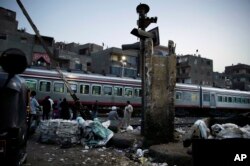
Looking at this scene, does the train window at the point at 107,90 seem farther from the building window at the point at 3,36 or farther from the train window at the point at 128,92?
the building window at the point at 3,36

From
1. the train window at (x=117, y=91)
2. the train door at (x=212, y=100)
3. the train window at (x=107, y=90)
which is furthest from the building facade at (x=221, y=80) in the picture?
the train window at (x=107, y=90)

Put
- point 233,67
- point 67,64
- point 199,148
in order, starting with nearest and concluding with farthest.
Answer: point 199,148 < point 67,64 < point 233,67

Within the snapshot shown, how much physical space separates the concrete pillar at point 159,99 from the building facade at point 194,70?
155ft

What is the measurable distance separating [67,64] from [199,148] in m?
41.5

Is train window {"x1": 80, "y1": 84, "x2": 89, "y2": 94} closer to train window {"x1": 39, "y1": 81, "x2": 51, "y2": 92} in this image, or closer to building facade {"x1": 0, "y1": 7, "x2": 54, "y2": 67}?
train window {"x1": 39, "y1": 81, "x2": 51, "y2": 92}

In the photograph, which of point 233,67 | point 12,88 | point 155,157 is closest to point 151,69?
point 155,157

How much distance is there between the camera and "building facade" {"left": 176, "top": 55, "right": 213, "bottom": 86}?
178 ft

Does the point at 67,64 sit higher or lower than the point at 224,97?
higher

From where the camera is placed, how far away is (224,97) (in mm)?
32562

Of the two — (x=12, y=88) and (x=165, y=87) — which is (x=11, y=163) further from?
(x=165, y=87)

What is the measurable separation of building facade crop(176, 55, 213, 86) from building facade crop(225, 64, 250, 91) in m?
12.3

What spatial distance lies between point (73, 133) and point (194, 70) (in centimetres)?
4905

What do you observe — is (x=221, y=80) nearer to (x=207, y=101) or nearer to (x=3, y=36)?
(x=207, y=101)

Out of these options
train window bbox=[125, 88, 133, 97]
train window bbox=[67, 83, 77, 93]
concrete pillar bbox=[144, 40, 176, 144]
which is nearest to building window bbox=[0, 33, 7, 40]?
train window bbox=[67, 83, 77, 93]
